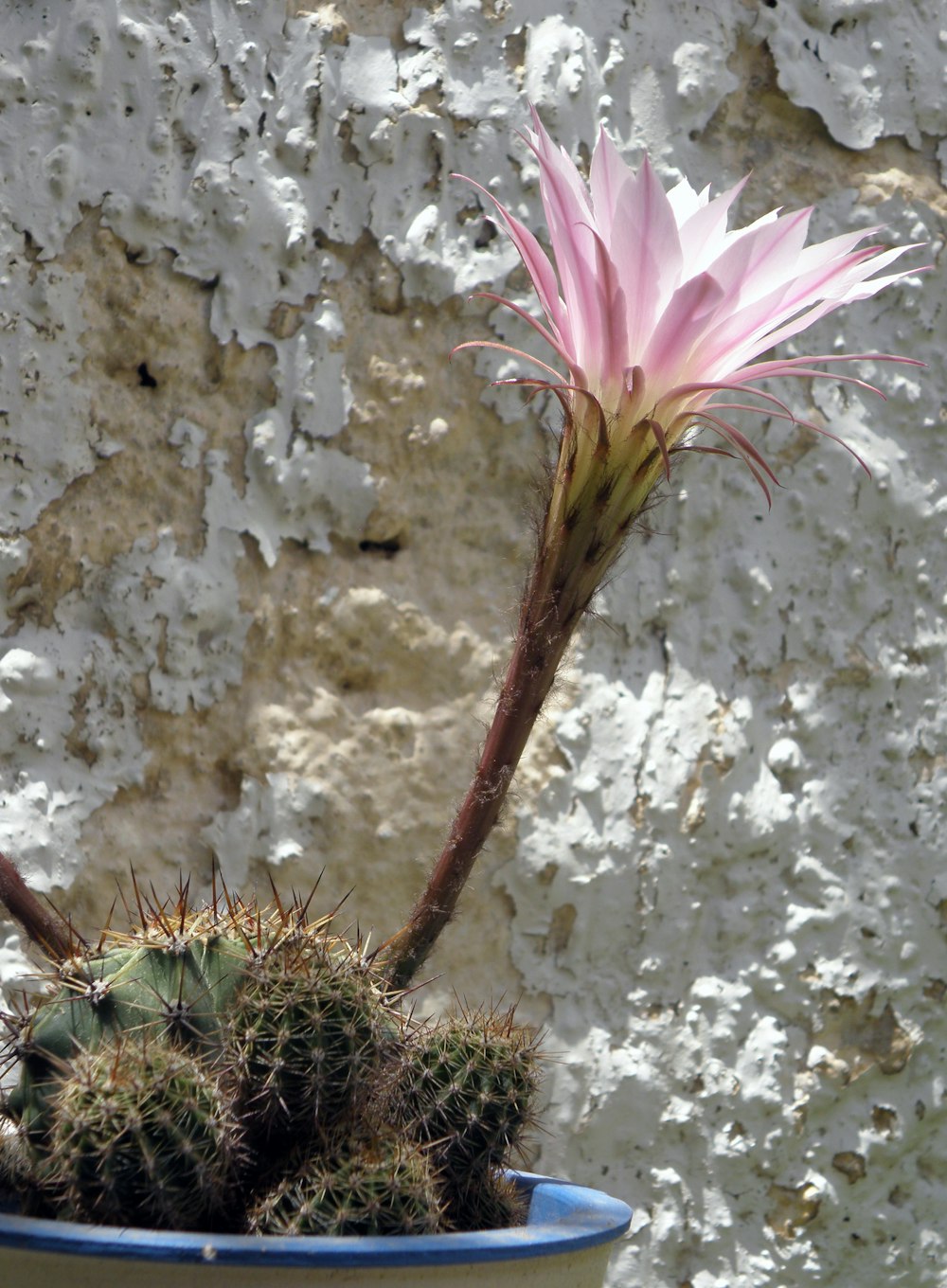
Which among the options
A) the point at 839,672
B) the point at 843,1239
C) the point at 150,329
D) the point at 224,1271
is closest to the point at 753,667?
the point at 839,672

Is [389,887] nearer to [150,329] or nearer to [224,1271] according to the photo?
[150,329]

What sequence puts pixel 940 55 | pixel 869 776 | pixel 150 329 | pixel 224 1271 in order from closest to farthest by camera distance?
pixel 224 1271 → pixel 150 329 → pixel 869 776 → pixel 940 55

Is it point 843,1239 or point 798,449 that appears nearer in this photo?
point 843,1239

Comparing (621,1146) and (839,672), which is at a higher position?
(839,672)

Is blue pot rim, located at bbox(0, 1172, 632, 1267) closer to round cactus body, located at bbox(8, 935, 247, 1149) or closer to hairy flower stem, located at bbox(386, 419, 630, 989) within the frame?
round cactus body, located at bbox(8, 935, 247, 1149)

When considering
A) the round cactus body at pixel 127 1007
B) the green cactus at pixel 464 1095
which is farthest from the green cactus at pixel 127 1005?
the green cactus at pixel 464 1095

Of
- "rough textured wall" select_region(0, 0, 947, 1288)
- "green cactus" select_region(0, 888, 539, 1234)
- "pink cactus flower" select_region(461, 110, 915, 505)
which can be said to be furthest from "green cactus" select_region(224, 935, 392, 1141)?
"rough textured wall" select_region(0, 0, 947, 1288)

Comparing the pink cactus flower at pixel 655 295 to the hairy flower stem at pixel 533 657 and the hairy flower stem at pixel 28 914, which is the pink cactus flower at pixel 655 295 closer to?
the hairy flower stem at pixel 533 657
